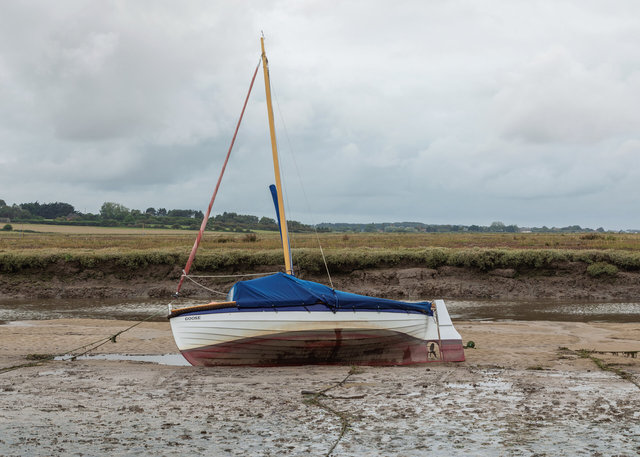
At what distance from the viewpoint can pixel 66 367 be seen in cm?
1384

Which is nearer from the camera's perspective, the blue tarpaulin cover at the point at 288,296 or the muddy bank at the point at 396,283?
the blue tarpaulin cover at the point at 288,296

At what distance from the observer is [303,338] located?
1355 centimetres

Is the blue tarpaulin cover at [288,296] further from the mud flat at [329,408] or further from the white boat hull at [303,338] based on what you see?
the mud flat at [329,408]

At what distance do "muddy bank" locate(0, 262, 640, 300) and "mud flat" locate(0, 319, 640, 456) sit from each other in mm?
15797

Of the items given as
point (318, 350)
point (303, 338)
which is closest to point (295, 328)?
point (303, 338)

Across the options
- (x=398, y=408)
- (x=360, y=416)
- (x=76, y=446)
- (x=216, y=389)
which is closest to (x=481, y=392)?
(x=398, y=408)

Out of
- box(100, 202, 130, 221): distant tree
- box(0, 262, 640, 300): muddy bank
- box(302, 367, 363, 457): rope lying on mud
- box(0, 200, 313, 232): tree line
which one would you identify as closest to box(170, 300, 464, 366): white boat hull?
box(302, 367, 363, 457): rope lying on mud

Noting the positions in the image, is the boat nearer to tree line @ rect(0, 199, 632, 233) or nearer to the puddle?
the puddle

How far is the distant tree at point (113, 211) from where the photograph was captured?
133 metres

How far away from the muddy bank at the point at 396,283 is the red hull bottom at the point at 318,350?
54.3 ft

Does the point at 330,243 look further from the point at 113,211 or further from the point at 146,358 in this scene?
the point at 113,211

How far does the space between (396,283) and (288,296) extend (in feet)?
65.0

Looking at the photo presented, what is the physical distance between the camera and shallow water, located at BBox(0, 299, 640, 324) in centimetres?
2408

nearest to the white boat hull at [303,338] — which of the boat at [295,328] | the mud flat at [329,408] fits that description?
the boat at [295,328]
